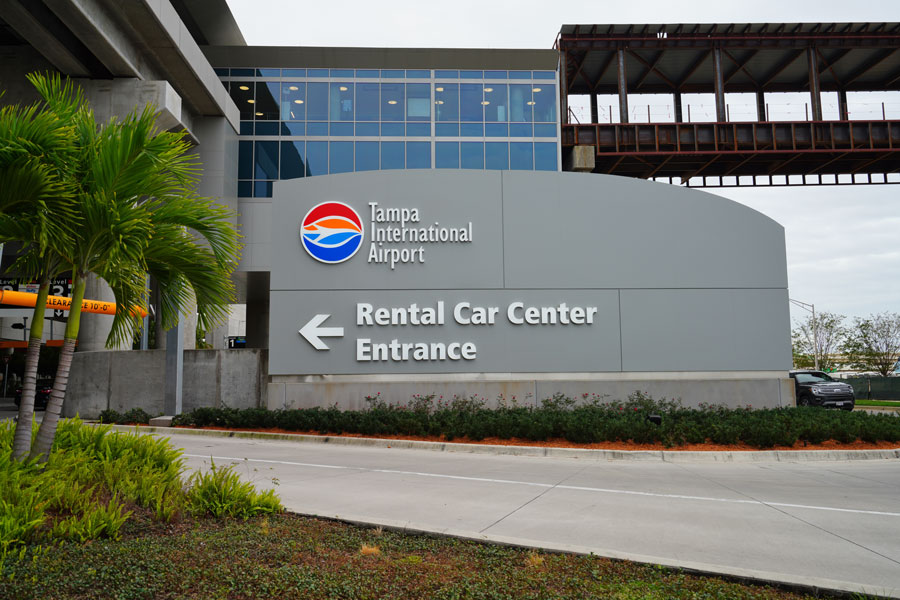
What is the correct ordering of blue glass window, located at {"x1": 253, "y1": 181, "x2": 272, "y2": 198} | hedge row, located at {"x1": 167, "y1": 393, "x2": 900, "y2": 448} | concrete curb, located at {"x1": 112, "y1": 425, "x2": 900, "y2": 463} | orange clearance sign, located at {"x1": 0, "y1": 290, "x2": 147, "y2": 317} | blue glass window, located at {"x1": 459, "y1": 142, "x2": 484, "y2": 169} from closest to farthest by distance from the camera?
concrete curb, located at {"x1": 112, "y1": 425, "x2": 900, "y2": 463}, hedge row, located at {"x1": 167, "y1": 393, "x2": 900, "y2": 448}, orange clearance sign, located at {"x1": 0, "y1": 290, "x2": 147, "y2": 317}, blue glass window, located at {"x1": 253, "y1": 181, "x2": 272, "y2": 198}, blue glass window, located at {"x1": 459, "y1": 142, "x2": 484, "y2": 169}

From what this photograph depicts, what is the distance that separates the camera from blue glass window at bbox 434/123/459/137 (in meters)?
37.8

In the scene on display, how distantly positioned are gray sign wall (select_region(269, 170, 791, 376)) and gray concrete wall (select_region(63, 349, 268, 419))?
6.41 ft

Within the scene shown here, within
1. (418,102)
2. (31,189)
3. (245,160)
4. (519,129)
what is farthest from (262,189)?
(31,189)

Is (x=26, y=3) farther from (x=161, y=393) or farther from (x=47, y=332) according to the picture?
(x=47, y=332)

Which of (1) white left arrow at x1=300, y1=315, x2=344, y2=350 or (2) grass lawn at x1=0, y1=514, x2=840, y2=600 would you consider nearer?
(2) grass lawn at x1=0, y1=514, x2=840, y2=600

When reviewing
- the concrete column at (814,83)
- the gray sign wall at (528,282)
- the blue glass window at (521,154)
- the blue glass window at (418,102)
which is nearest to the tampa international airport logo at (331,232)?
the gray sign wall at (528,282)

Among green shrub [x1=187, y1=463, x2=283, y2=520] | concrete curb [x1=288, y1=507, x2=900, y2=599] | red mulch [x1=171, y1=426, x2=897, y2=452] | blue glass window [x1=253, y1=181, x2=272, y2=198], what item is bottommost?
concrete curb [x1=288, y1=507, x2=900, y2=599]

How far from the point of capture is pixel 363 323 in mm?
17500

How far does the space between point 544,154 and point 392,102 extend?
9297 millimetres

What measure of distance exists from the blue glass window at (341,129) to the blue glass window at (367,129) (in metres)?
0.46

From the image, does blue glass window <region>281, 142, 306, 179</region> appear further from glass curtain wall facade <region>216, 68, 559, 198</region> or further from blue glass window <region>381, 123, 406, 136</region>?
blue glass window <region>381, 123, 406, 136</region>

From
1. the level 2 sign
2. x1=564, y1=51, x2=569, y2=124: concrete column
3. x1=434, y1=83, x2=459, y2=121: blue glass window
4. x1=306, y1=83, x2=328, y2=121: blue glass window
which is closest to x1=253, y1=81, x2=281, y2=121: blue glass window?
x1=306, y1=83, x2=328, y2=121: blue glass window

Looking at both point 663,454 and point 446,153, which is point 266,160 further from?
point 663,454

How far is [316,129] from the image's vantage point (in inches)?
1476
